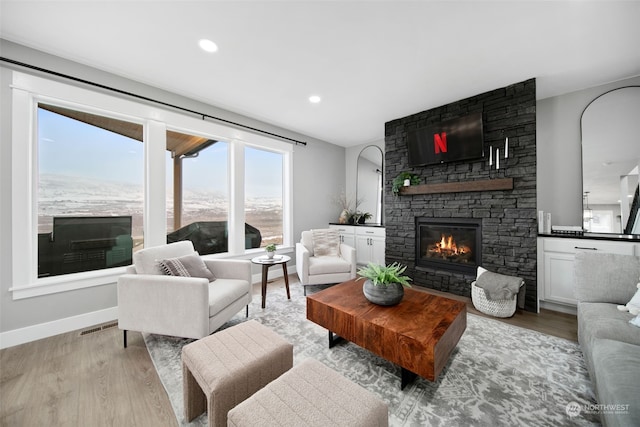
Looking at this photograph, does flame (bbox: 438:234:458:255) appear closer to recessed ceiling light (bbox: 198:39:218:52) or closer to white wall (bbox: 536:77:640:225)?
white wall (bbox: 536:77:640:225)

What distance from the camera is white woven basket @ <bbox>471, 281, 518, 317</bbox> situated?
2445 mm

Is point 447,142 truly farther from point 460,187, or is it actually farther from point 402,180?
point 402,180

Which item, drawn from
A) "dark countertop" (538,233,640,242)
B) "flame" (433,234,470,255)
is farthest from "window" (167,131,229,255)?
"dark countertop" (538,233,640,242)

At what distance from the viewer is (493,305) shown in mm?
2498

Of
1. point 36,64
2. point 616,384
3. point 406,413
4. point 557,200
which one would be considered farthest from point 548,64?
point 36,64

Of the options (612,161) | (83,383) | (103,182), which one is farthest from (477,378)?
(103,182)

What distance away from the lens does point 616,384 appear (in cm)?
98

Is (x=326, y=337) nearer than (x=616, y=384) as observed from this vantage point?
No

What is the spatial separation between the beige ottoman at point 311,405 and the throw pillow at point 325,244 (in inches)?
96.4

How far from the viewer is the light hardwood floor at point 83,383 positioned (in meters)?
1.30

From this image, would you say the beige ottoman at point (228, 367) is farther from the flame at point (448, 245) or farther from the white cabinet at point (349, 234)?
the white cabinet at point (349, 234)

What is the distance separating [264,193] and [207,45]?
7.45 ft

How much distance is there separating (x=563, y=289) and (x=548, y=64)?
2.36 metres

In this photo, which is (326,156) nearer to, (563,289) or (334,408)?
(563,289)
